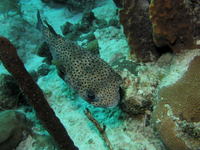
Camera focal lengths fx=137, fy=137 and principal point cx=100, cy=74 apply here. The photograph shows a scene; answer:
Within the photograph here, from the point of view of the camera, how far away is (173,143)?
7.87ft

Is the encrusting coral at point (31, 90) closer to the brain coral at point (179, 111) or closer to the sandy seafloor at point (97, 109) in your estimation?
the sandy seafloor at point (97, 109)

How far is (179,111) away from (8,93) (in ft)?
17.4

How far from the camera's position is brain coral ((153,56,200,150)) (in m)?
2.34

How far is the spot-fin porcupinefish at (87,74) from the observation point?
277 centimetres

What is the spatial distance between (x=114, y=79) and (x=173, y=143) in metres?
1.56

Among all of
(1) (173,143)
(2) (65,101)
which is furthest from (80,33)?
(1) (173,143)

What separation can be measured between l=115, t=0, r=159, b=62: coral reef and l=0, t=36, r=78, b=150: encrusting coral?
2.87 metres

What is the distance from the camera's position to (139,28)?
3.99 meters

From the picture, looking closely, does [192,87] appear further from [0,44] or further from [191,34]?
[0,44]

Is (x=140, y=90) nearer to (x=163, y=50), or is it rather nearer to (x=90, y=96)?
(x=90, y=96)

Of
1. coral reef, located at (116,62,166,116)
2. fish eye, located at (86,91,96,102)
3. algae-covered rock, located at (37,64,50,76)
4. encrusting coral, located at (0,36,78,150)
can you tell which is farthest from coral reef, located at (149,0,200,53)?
algae-covered rock, located at (37,64,50,76)

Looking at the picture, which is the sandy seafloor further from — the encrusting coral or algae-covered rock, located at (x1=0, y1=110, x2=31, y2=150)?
the encrusting coral

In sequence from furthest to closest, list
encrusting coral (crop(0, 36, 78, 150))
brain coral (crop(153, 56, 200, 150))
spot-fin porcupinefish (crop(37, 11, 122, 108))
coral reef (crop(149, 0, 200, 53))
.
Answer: coral reef (crop(149, 0, 200, 53)) < spot-fin porcupinefish (crop(37, 11, 122, 108)) < brain coral (crop(153, 56, 200, 150)) < encrusting coral (crop(0, 36, 78, 150))

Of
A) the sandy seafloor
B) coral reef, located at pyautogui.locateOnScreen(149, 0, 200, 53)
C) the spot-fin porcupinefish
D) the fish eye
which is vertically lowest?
the sandy seafloor
